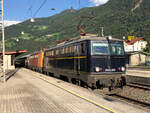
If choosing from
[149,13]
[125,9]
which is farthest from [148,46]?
[125,9]

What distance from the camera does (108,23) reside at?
155 meters

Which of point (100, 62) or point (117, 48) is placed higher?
point (117, 48)

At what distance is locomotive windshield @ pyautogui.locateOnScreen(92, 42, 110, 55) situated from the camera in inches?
451

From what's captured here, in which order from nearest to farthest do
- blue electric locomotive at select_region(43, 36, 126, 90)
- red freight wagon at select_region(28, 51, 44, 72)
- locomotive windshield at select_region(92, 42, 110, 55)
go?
blue electric locomotive at select_region(43, 36, 126, 90) < locomotive windshield at select_region(92, 42, 110, 55) < red freight wagon at select_region(28, 51, 44, 72)

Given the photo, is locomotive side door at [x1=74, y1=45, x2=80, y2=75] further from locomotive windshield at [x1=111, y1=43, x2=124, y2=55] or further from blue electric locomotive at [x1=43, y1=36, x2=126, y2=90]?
locomotive windshield at [x1=111, y1=43, x2=124, y2=55]

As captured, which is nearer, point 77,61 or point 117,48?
point 117,48

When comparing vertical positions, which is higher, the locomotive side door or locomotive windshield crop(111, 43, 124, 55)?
locomotive windshield crop(111, 43, 124, 55)

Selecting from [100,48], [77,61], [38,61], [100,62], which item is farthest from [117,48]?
[38,61]

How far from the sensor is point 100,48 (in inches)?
456

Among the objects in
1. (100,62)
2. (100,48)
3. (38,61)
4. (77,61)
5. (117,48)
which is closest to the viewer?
(100,62)

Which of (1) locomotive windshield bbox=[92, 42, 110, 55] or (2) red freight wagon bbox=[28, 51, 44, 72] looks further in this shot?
(2) red freight wagon bbox=[28, 51, 44, 72]

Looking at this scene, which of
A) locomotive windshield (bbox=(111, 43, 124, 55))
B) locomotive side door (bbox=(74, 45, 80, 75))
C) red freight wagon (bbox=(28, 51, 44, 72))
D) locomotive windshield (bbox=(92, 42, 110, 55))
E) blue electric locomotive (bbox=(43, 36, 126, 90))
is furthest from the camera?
red freight wagon (bbox=(28, 51, 44, 72))

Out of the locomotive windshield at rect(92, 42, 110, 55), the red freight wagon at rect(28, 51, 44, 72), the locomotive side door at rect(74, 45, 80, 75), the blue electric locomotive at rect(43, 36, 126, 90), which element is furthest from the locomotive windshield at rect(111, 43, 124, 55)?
the red freight wagon at rect(28, 51, 44, 72)

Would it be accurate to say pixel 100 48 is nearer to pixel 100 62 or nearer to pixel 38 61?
pixel 100 62
